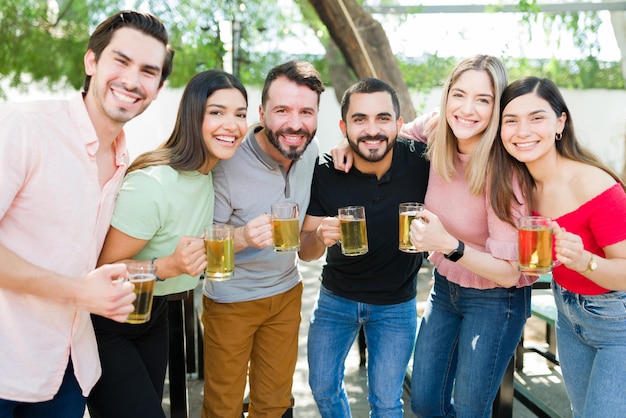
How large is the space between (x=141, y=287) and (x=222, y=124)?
0.91 m

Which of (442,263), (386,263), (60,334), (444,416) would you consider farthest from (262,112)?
(444,416)

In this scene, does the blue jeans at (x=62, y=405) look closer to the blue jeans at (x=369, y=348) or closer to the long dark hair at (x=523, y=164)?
the blue jeans at (x=369, y=348)

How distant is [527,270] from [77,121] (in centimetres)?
183

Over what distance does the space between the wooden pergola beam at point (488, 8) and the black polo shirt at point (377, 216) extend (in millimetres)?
3489

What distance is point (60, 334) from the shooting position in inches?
83.7

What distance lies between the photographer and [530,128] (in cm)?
262

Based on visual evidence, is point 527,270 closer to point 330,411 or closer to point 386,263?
point 386,263

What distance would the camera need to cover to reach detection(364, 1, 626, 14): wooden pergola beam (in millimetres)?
6078

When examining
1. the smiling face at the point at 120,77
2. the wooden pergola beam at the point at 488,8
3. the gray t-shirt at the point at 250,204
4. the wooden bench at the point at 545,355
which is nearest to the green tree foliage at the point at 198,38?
the wooden pergola beam at the point at 488,8

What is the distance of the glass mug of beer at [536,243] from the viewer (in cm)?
232

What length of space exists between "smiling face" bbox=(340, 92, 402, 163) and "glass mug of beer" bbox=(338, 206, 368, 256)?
1.40 feet

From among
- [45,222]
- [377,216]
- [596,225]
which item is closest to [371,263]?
[377,216]

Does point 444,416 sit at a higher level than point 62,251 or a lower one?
lower

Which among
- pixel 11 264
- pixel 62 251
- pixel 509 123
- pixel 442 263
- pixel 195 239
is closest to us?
pixel 11 264
